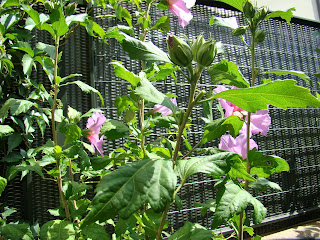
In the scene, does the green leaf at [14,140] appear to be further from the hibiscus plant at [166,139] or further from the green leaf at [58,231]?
the green leaf at [58,231]

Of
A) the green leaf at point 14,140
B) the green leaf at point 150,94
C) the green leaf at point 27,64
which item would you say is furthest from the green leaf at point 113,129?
the green leaf at point 14,140

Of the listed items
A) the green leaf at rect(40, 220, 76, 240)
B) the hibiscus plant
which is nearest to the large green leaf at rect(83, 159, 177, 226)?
the hibiscus plant

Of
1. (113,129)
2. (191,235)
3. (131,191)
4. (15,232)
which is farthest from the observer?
(15,232)

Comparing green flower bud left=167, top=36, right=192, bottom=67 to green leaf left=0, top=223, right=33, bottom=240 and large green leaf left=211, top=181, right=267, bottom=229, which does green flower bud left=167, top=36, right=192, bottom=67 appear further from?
green leaf left=0, top=223, right=33, bottom=240

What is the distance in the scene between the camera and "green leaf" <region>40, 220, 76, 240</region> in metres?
0.79

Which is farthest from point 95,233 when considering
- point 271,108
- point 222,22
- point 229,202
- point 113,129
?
point 271,108

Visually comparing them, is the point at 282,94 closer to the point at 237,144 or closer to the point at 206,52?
the point at 206,52

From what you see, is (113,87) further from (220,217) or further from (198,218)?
(220,217)

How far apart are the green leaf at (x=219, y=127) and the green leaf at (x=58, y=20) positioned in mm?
507

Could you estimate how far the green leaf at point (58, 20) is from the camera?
802 millimetres

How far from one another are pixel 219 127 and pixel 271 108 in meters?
1.74

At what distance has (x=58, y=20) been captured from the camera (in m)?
0.82

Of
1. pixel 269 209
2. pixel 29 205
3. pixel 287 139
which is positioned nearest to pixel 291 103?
pixel 29 205

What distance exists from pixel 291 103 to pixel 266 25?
2192 millimetres
